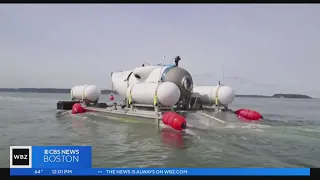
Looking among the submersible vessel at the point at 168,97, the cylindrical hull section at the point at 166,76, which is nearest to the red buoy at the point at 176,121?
the submersible vessel at the point at 168,97

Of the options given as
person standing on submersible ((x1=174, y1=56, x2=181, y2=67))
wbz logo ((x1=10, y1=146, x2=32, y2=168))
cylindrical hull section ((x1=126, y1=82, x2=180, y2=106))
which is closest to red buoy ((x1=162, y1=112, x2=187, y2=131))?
cylindrical hull section ((x1=126, y1=82, x2=180, y2=106))

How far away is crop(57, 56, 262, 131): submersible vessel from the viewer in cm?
1728

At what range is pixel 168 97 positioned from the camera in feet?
56.2

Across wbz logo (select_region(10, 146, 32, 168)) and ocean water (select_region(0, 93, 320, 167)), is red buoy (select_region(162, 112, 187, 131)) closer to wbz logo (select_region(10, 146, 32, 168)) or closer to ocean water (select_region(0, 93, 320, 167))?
ocean water (select_region(0, 93, 320, 167))

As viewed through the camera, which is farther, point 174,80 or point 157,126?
point 174,80

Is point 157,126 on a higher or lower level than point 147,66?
lower

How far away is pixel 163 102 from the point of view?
56.8ft

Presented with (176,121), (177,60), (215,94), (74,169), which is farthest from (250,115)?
(74,169)

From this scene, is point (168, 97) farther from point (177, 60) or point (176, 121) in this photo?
point (177, 60)
